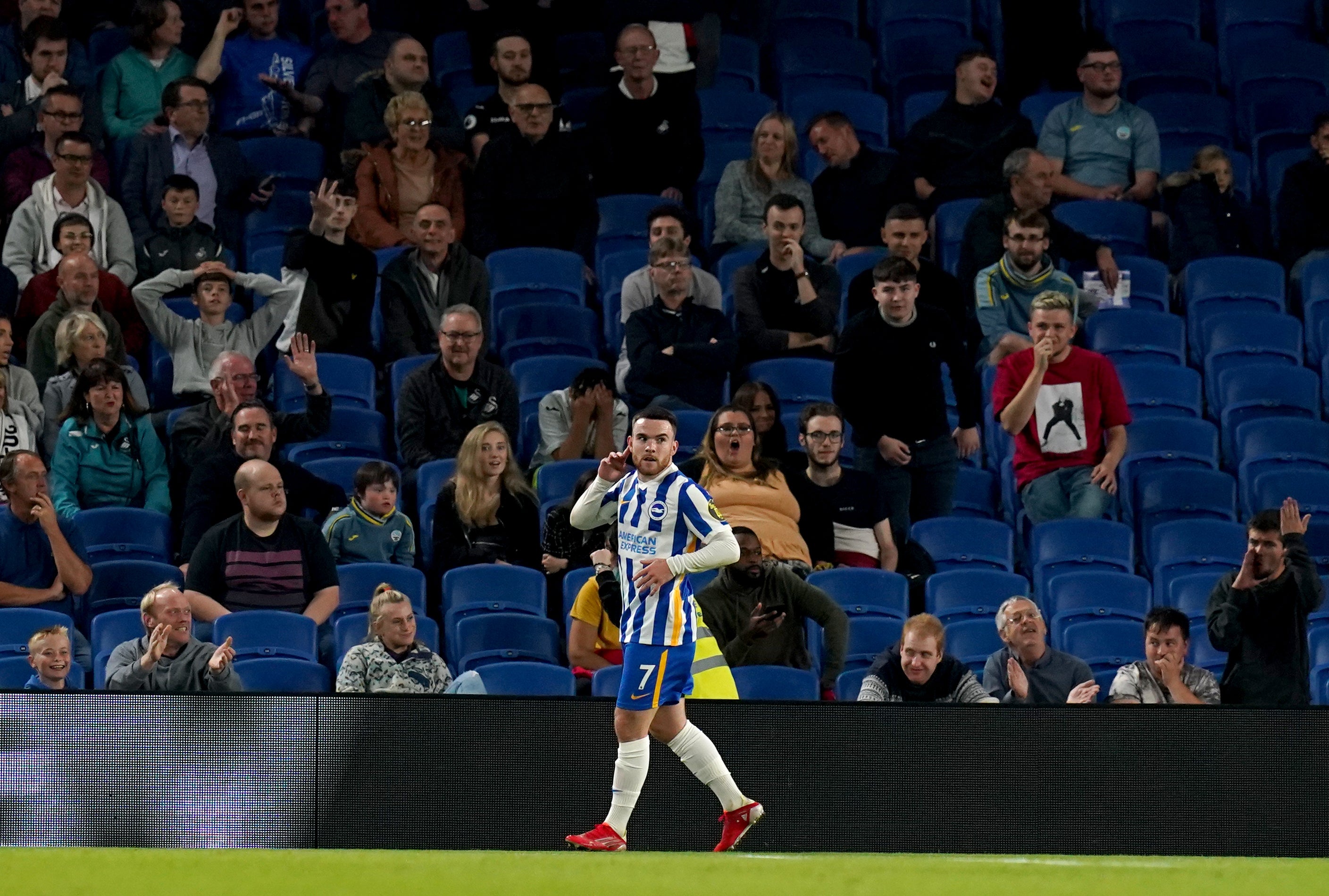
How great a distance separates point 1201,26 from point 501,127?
188 inches

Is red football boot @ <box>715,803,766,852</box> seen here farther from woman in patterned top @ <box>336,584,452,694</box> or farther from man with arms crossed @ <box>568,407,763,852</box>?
woman in patterned top @ <box>336,584,452,694</box>

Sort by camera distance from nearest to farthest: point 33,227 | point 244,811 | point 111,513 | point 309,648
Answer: point 244,811, point 309,648, point 111,513, point 33,227

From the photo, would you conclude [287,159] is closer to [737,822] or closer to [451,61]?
[451,61]

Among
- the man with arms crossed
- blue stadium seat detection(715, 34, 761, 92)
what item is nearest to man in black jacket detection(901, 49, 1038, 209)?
blue stadium seat detection(715, 34, 761, 92)

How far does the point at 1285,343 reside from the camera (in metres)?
11.8

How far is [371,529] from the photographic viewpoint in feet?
32.9

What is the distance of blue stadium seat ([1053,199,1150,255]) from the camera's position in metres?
12.4

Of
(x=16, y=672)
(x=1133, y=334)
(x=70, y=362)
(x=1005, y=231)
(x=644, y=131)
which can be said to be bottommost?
(x=16, y=672)

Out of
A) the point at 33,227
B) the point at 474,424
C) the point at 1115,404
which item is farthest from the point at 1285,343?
the point at 33,227

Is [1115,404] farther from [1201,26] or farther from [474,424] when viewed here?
[1201,26]

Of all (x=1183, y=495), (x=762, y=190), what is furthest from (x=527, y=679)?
(x=762, y=190)

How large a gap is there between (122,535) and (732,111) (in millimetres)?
4825

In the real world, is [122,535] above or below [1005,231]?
below

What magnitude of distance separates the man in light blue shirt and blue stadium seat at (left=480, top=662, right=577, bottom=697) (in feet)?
16.7
